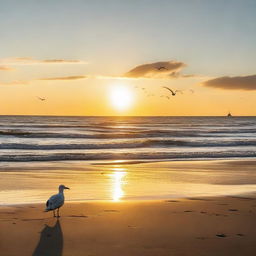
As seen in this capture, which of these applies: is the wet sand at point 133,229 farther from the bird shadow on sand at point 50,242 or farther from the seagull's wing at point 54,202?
the seagull's wing at point 54,202

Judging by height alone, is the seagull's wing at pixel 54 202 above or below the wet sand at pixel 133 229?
above

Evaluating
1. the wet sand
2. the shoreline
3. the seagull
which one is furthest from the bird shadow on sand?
the shoreline

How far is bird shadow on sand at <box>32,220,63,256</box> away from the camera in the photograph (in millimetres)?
7402

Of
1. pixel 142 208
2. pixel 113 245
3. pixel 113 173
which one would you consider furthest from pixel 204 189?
pixel 113 245

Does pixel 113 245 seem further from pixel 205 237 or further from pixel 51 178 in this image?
pixel 51 178

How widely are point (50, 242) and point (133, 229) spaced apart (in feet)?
5.45

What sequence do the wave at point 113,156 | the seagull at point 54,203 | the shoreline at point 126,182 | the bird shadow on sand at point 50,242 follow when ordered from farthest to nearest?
1. the wave at point 113,156
2. the shoreline at point 126,182
3. the seagull at point 54,203
4. the bird shadow on sand at point 50,242

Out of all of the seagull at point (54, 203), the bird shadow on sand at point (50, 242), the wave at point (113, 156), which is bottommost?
the bird shadow on sand at point (50, 242)

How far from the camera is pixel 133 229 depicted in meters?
8.75

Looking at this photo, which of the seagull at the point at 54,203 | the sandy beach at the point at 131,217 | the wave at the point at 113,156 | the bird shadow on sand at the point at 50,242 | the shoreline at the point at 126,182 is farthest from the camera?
the wave at the point at 113,156

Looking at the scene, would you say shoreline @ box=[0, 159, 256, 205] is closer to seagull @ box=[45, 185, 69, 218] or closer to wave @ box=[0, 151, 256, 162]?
seagull @ box=[45, 185, 69, 218]

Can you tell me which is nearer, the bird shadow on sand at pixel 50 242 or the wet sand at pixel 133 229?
the bird shadow on sand at pixel 50 242

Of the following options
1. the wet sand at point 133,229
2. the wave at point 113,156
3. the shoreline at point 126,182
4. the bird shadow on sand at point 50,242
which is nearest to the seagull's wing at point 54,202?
the wet sand at point 133,229

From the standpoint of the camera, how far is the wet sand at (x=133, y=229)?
7.55m
